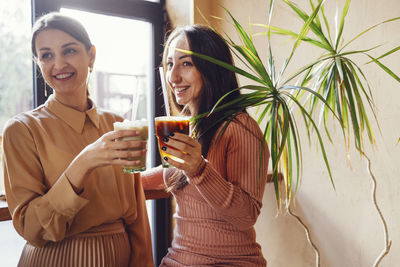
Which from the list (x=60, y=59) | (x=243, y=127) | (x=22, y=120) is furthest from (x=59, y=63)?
(x=243, y=127)

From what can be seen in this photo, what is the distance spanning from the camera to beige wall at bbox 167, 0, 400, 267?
6.63 feet

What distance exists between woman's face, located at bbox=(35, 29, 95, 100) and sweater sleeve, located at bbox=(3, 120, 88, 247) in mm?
209

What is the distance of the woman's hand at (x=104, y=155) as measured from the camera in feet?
3.76

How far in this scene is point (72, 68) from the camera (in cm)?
137

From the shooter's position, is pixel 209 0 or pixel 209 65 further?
pixel 209 0

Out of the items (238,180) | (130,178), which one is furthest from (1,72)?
(238,180)

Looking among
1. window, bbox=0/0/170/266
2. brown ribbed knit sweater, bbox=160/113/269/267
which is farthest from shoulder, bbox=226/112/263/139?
window, bbox=0/0/170/266

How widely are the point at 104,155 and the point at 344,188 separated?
1675 millimetres

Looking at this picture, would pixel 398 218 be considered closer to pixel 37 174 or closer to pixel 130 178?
pixel 130 178

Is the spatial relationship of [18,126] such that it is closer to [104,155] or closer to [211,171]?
[104,155]

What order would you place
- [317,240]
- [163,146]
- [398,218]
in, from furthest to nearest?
[317,240] < [398,218] < [163,146]

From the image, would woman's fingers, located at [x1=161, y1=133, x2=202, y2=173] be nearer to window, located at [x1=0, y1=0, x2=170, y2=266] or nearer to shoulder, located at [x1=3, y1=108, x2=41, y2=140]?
shoulder, located at [x1=3, y1=108, x2=41, y2=140]

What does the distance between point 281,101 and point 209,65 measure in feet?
1.10

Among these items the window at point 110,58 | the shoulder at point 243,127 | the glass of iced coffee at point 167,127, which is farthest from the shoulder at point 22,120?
the window at point 110,58
